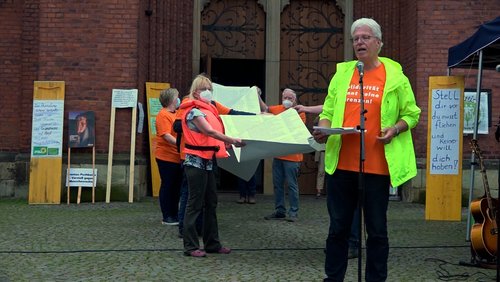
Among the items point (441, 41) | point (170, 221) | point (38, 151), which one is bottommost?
point (170, 221)

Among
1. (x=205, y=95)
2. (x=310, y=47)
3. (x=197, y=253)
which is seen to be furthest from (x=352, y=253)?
(x=310, y=47)

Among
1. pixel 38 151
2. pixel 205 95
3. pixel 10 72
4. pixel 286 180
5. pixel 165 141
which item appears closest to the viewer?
pixel 205 95

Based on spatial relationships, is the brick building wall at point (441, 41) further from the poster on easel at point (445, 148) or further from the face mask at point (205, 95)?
the face mask at point (205, 95)

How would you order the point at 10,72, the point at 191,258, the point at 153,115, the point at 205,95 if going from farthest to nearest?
the point at 10,72
the point at 153,115
the point at 205,95
the point at 191,258

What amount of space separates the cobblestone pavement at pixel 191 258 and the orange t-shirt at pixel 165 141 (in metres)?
0.88

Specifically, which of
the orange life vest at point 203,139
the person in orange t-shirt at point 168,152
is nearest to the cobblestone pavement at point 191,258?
the person in orange t-shirt at point 168,152

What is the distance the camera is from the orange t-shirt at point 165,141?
29.2 feet

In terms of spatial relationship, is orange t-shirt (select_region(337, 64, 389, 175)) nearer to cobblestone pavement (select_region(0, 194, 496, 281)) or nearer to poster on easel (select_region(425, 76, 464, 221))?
cobblestone pavement (select_region(0, 194, 496, 281))

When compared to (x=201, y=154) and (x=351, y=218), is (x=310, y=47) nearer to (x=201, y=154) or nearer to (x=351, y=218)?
(x=201, y=154)

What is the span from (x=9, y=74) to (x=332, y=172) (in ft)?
34.0

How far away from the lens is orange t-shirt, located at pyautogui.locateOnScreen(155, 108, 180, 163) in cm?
889

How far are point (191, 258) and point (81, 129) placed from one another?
603 cm

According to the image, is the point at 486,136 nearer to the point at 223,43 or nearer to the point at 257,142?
the point at 223,43

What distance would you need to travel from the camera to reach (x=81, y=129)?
12516 millimetres
